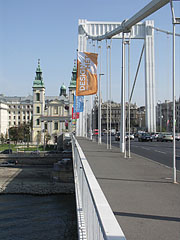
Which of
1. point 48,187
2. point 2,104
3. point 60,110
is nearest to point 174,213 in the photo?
point 48,187

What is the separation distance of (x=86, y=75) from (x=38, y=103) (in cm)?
8447

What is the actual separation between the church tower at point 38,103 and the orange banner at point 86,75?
77.1 metres

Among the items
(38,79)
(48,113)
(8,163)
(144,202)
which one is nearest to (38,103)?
(48,113)

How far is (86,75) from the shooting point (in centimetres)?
2492

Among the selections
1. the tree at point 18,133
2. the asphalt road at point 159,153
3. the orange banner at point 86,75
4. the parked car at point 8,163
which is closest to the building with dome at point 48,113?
the tree at point 18,133

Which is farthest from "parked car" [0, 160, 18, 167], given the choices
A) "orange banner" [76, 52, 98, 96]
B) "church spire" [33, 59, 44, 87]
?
"church spire" [33, 59, 44, 87]

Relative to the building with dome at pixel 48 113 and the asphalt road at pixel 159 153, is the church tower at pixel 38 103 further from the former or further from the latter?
the asphalt road at pixel 159 153

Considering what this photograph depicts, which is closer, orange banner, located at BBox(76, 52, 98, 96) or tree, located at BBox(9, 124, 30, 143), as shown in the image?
orange banner, located at BBox(76, 52, 98, 96)

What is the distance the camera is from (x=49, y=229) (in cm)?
2006

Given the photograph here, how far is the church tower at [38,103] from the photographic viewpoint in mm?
105331

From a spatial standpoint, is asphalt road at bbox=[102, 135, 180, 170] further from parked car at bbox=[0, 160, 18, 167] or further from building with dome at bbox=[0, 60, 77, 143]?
building with dome at bbox=[0, 60, 77, 143]

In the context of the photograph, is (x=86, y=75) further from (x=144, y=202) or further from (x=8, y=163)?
(x=8, y=163)

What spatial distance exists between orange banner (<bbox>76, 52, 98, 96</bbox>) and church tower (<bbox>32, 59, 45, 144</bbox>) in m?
77.1

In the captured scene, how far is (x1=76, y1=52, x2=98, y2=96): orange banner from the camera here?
2480 centimetres
